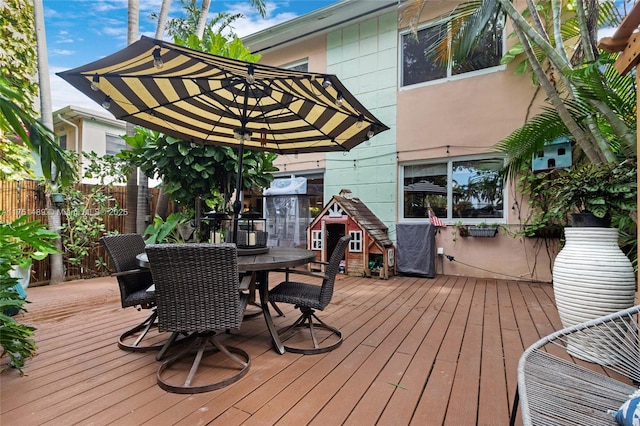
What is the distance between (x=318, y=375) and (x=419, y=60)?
19.7 ft

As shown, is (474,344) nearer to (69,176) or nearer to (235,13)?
(69,176)

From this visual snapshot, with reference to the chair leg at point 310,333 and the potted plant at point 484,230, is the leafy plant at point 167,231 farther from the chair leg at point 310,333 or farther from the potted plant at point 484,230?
the potted plant at point 484,230

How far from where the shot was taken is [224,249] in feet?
5.92

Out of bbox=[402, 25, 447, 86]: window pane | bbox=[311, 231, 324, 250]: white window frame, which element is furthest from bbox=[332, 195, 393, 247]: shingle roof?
bbox=[402, 25, 447, 86]: window pane

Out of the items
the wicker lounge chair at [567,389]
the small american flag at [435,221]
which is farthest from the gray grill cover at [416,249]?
the wicker lounge chair at [567,389]

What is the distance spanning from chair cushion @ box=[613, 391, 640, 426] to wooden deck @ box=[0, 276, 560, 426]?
617mm

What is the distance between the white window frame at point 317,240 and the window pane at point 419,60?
347cm

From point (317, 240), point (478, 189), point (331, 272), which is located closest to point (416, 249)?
point (478, 189)

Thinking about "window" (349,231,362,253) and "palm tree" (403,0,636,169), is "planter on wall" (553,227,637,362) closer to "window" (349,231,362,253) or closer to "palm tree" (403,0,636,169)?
"palm tree" (403,0,636,169)

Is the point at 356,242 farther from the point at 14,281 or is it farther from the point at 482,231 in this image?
the point at 14,281

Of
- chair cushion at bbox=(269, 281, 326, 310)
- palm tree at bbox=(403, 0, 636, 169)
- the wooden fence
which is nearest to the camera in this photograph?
chair cushion at bbox=(269, 281, 326, 310)

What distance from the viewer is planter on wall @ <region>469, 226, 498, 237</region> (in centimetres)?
516

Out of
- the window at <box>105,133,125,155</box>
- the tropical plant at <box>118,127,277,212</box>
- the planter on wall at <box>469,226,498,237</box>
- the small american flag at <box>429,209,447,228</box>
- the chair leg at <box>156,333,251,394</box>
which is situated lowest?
the chair leg at <box>156,333,251,394</box>

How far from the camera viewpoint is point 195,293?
187 centimetres
